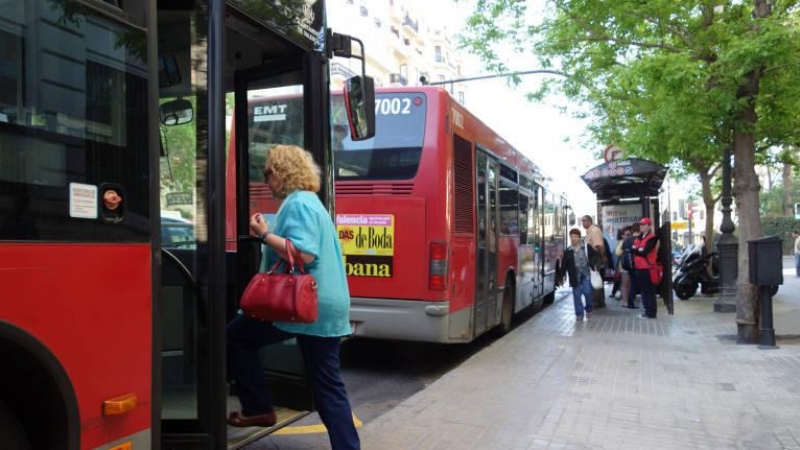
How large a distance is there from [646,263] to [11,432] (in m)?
10.5

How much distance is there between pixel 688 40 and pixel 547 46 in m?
2.88

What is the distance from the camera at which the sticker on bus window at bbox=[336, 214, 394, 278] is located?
6.77 m

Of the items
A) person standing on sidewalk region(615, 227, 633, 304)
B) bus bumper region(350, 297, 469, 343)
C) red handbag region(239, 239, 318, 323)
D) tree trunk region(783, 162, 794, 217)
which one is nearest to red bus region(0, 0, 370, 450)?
red handbag region(239, 239, 318, 323)

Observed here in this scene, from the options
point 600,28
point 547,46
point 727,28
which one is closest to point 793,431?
point 727,28

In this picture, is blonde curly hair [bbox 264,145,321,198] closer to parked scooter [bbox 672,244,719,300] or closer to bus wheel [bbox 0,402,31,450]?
bus wheel [bbox 0,402,31,450]

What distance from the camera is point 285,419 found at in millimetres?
3842

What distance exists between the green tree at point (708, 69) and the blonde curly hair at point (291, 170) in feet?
21.6

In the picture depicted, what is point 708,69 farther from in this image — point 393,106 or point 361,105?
point 361,105

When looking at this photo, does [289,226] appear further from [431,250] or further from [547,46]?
[547,46]

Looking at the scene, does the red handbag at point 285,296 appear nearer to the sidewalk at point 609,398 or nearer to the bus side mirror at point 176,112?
the bus side mirror at point 176,112

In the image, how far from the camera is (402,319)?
670 centimetres

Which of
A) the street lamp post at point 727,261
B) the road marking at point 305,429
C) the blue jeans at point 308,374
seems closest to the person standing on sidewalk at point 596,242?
the street lamp post at point 727,261

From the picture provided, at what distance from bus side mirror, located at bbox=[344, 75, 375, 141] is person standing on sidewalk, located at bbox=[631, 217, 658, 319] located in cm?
809

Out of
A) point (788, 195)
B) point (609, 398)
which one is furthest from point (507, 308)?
point (788, 195)
